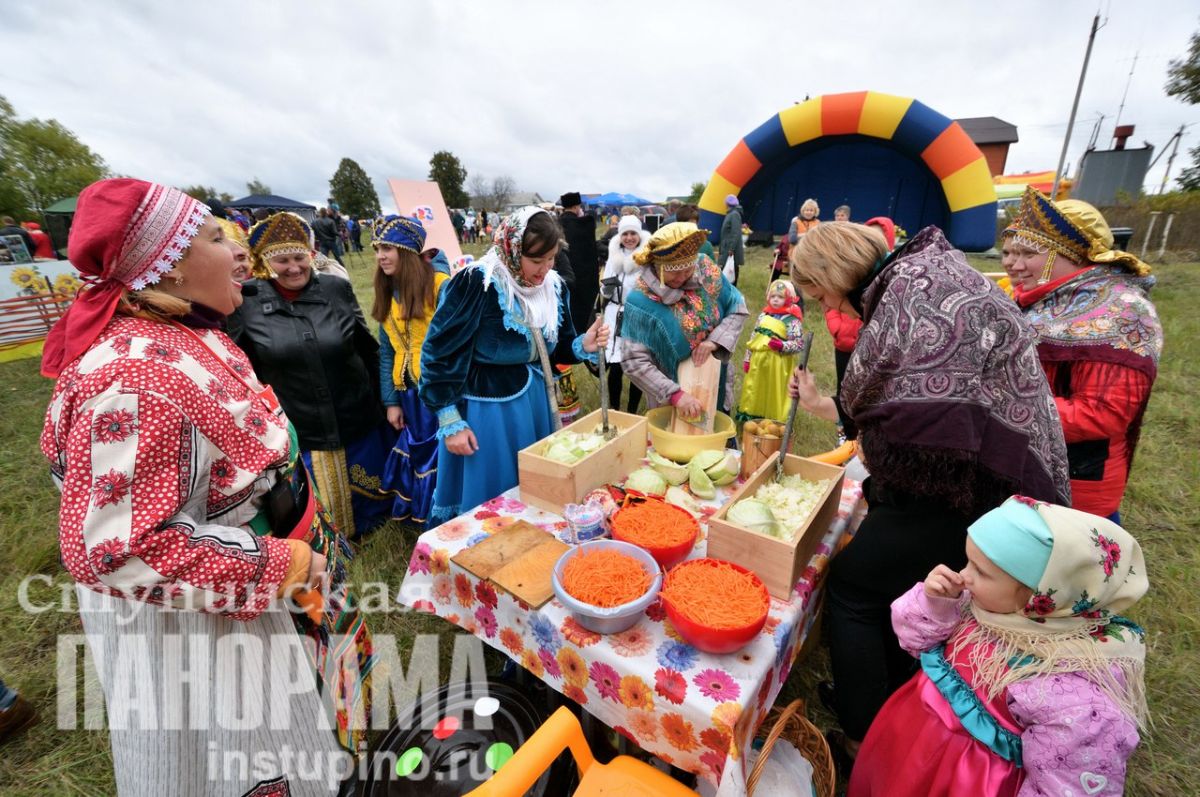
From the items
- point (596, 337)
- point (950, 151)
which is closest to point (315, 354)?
point (596, 337)

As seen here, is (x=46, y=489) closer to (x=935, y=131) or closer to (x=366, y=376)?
(x=366, y=376)

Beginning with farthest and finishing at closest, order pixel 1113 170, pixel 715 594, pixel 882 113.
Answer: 1. pixel 1113 170
2. pixel 882 113
3. pixel 715 594

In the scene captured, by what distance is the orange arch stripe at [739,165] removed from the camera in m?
8.84

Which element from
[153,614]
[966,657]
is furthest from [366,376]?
[966,657]

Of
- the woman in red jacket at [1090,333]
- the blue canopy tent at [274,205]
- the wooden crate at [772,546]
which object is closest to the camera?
the wooden crate at [772,546]

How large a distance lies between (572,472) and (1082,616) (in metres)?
1.49

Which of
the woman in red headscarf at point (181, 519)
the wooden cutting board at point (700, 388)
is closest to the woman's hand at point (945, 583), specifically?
the wooden cutting board at point (700, 388)

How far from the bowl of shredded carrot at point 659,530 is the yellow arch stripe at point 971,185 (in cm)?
851

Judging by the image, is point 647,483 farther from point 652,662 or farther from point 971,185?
point 971,185

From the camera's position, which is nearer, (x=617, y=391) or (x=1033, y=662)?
(x=1033, y=662)

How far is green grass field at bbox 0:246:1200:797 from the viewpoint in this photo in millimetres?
2066

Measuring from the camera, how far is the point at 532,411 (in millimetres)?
2623

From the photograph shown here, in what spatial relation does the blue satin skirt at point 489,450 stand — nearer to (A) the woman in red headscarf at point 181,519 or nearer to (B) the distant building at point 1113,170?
(A) the woman in red headscarf at point 181,519

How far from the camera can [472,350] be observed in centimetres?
242
